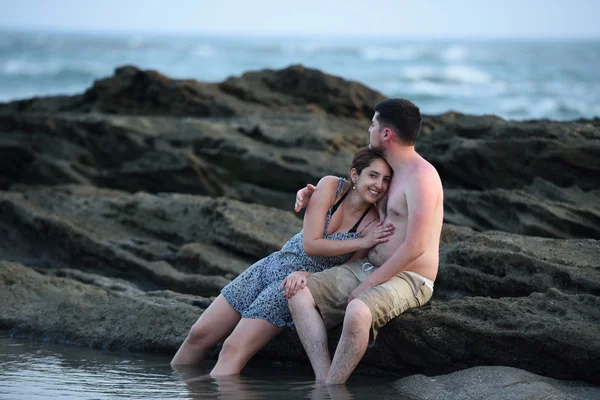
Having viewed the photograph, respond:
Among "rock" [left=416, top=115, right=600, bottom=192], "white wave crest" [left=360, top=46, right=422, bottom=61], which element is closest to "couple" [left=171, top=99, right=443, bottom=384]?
"rock" [left=416, top=115, right=600, bottom=192]

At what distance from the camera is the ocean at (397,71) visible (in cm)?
4253

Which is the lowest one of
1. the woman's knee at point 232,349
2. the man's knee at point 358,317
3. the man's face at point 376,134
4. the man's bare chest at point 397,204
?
the woman's knee at point 232,349

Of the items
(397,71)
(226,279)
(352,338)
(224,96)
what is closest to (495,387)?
(352,338)

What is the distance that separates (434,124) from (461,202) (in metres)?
4.09

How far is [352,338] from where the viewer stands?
5.48m

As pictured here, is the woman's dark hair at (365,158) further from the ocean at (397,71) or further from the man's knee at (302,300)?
the ocean at (397,71)

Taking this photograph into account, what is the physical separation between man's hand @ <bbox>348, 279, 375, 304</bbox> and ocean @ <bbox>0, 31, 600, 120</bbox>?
3259 centimetres

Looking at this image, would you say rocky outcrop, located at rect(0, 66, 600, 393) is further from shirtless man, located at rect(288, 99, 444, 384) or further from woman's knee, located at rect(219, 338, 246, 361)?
woman's knee, located at rect(219, 338, 246, 361)

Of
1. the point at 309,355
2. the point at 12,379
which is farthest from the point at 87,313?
the point at 309,355

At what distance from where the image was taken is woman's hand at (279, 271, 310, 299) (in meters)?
5.78

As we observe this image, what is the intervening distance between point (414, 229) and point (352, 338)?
765mm

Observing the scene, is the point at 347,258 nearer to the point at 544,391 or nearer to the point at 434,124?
the point at 544,391

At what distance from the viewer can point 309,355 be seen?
578 centimetres

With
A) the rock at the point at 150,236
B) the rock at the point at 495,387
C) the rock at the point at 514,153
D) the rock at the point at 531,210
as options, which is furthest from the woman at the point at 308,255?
the rock at the point at 514,153
